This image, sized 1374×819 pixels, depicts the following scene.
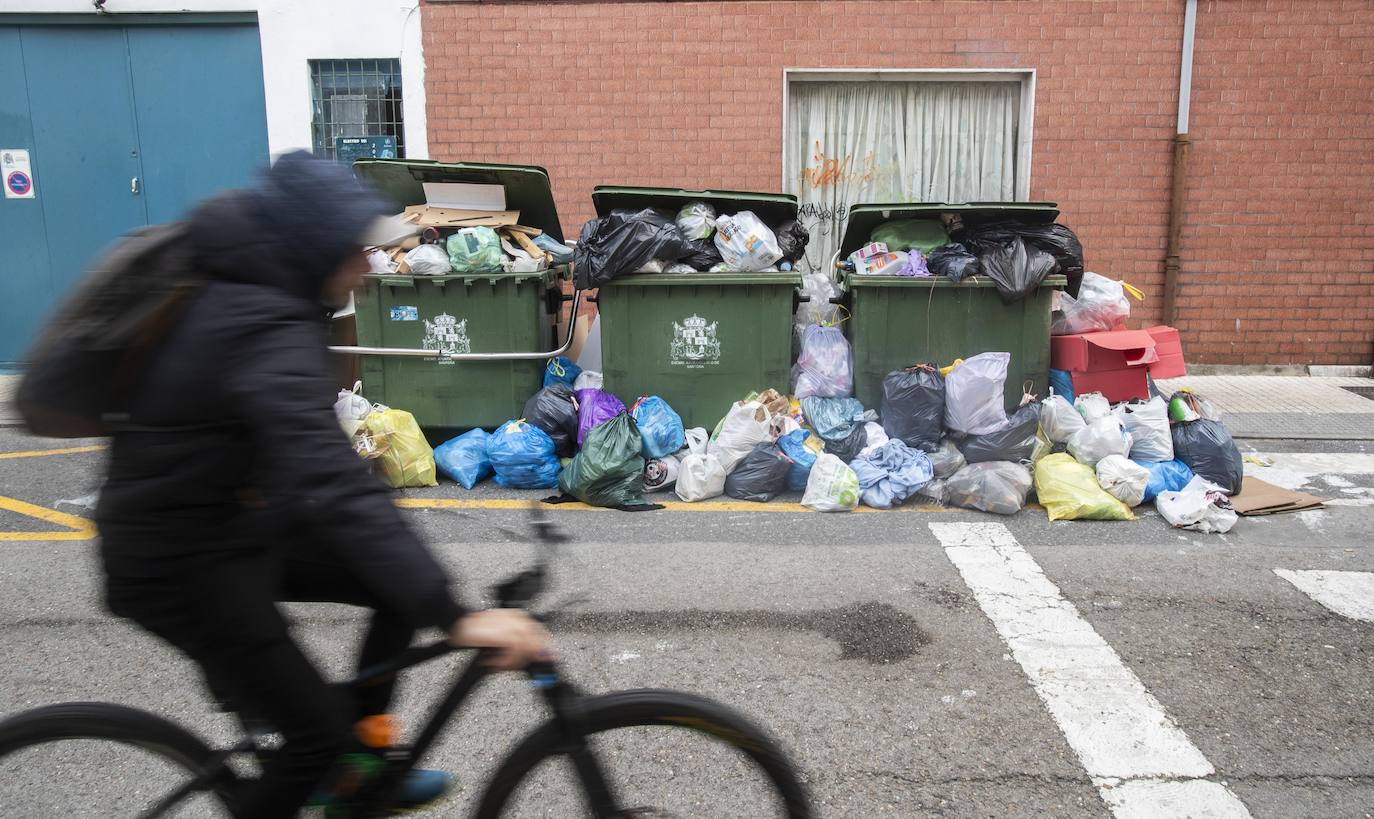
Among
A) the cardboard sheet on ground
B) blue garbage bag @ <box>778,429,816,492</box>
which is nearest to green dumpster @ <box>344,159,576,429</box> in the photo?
blue garbage bag @ <box>778,429,816,492</box>

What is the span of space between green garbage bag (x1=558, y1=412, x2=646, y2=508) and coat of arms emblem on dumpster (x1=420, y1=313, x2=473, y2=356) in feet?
4.19

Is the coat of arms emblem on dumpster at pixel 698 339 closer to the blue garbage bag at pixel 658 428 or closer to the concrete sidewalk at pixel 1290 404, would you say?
the blue garbage bag at pixel 658 428

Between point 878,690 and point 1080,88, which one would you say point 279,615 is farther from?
point 1080,88

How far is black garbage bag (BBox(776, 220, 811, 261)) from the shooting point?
675 cm

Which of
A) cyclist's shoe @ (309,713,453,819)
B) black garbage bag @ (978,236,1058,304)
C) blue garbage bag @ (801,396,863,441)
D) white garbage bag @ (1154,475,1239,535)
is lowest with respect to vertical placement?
white garbage bag @ (1154,475,1239,535)

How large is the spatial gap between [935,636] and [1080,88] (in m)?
6.72

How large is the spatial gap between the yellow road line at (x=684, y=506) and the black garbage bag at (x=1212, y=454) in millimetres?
1509

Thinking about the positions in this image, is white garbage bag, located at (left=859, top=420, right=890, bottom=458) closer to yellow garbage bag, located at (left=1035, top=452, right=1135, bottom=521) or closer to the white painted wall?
yellow garbage bag, located at (left=1035, top=452, right=1135, bottom=521)

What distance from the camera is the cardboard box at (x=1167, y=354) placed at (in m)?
6.54

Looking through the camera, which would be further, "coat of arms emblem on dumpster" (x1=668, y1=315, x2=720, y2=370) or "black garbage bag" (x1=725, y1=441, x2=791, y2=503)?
"coat of arms emblem on dumpster" (x1=668, y1=315, x2=720, y2=370)

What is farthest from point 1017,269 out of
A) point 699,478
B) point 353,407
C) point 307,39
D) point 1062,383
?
point 307,39

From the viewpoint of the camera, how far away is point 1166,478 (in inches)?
225

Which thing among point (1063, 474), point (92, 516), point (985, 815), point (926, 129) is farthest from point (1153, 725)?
point (926, 129)

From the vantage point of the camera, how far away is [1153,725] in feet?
10.8
